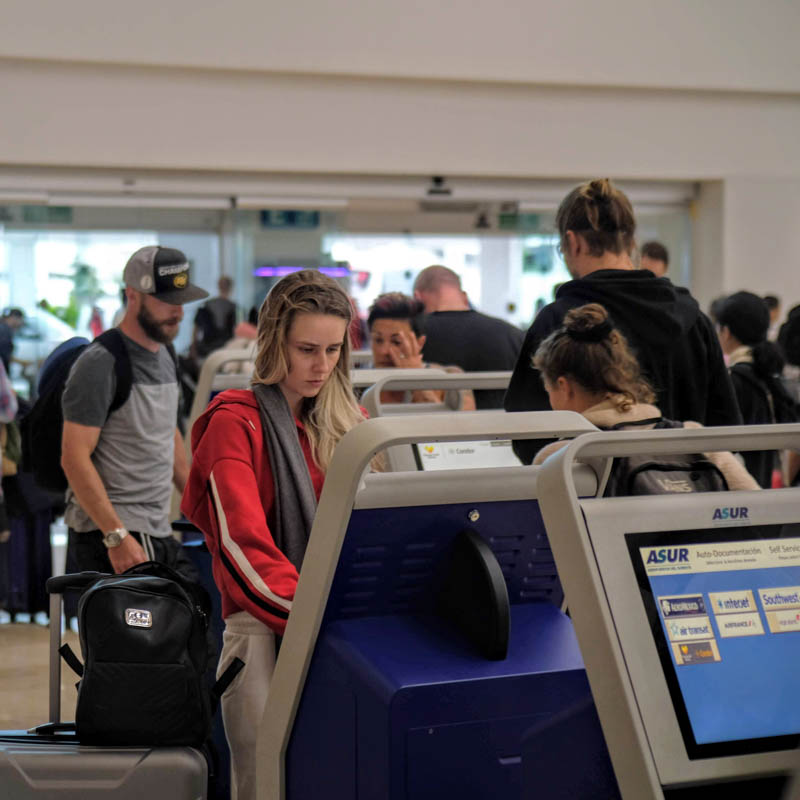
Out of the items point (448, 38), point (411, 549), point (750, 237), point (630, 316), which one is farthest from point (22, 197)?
point (411, 549)

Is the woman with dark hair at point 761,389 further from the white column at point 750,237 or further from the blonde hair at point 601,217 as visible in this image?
the white column at point 750,237

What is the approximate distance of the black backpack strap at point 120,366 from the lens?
3.09m

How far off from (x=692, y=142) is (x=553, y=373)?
8800mm

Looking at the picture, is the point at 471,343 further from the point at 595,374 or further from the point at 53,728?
the point at 53,728

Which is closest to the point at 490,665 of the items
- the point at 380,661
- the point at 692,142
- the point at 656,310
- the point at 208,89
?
the point at 380,661

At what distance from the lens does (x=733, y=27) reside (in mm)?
10391

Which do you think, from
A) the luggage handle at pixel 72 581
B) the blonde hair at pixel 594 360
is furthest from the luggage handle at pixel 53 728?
the blonde hair at pixel 594 360

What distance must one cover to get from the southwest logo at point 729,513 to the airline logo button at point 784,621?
0.11 meters

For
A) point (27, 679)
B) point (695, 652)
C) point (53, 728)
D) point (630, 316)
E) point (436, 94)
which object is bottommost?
point (27, 679)

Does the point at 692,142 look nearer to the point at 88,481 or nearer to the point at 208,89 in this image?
the point at 208,89

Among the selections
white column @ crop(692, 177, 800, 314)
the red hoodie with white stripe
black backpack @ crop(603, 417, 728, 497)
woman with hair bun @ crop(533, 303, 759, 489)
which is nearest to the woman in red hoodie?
the red hoodie with white stripe

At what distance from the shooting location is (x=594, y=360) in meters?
2.14

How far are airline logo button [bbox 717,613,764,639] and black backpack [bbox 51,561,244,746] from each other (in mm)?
943

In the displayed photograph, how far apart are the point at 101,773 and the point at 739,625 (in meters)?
1.11
